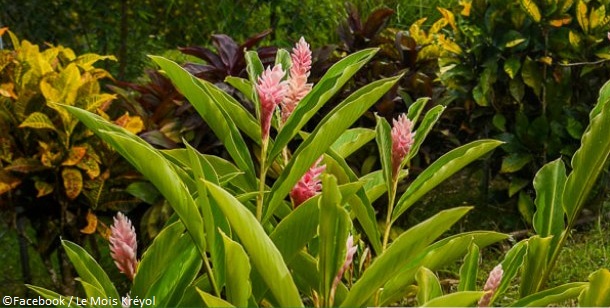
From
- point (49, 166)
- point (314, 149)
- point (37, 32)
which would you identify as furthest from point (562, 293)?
point (37, 32)

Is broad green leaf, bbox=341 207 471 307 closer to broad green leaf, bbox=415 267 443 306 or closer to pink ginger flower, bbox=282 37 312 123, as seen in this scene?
broad green leaf, bbox=415 267 443 306

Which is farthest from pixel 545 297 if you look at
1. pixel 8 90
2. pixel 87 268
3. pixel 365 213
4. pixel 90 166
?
pixel 8 90

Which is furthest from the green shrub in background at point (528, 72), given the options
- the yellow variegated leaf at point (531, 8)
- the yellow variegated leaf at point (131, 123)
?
the yellow variegated leaf at point (131, 123)

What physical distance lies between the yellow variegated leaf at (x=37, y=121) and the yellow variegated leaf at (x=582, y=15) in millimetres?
2499

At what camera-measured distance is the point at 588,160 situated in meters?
1.50

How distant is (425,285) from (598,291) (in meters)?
0.27

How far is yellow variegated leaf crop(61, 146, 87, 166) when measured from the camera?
3373 millimetres

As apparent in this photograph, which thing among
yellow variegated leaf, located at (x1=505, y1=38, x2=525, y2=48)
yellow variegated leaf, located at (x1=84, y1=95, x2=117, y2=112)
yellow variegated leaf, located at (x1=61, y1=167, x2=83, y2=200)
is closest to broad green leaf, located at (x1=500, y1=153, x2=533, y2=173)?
yellow variegated leaf, located at (x1=505, y1=38, x2=525, y2=48)

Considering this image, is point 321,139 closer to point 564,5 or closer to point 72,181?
point 72,181

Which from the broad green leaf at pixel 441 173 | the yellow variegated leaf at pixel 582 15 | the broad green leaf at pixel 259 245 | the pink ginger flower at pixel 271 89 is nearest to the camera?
the broad green leaf at pixel 259 245

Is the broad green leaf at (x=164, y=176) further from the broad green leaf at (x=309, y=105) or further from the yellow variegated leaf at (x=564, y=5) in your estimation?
the yellow variegated leaf at (x=564, y=5)

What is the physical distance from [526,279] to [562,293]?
0.12 m

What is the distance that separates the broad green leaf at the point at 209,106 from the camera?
1523 millimetres

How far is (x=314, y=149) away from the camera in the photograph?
1.45m
